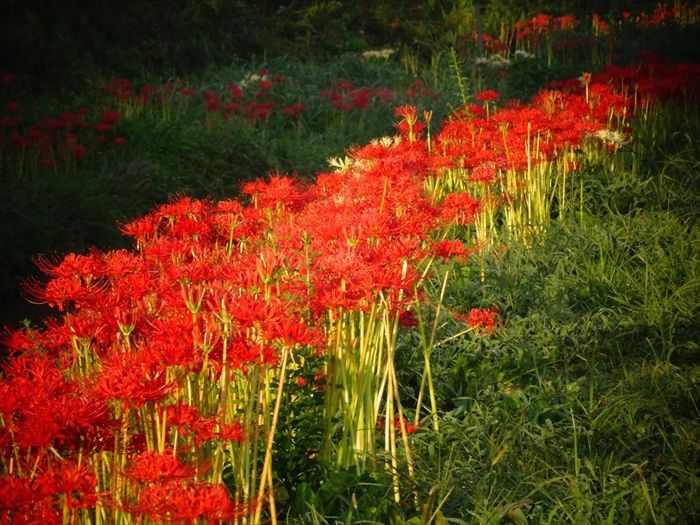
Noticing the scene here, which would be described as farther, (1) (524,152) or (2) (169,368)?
(1) (524,152)

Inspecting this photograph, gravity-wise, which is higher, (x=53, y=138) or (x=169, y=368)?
(x=169, y=368)

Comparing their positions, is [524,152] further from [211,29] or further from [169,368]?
[211,29]

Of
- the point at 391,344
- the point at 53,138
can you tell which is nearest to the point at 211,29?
the point at 53,138

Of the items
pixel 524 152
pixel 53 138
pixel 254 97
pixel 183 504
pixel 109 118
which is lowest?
pixel 254 97

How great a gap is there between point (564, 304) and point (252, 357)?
10.9 feet

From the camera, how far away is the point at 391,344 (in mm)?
3102

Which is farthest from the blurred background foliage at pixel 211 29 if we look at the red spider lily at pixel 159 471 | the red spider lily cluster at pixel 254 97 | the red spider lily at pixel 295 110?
the red spider lily at pixel 159 471

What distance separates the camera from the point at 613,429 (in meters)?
3.46

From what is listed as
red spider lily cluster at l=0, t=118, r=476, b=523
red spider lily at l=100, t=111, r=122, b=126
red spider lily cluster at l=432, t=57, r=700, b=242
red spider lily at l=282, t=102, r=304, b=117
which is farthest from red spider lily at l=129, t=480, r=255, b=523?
red spider lily at l=282, t=102, r=304, b=117

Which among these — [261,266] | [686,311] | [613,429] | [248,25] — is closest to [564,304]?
[686,311]

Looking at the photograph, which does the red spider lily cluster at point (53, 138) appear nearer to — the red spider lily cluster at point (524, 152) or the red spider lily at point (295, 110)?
the red spider lily at point (295, 110)

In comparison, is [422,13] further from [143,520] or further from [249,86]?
[143,520]

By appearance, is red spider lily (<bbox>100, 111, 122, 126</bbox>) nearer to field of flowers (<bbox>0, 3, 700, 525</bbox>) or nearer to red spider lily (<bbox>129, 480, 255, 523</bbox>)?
field of flowers (<bbox>0, 3, 700, 525</bbox>)

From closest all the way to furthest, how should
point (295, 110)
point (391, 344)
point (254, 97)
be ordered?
1. point (391, 344)
2. point (295, 110)
3. point (254, 97)
